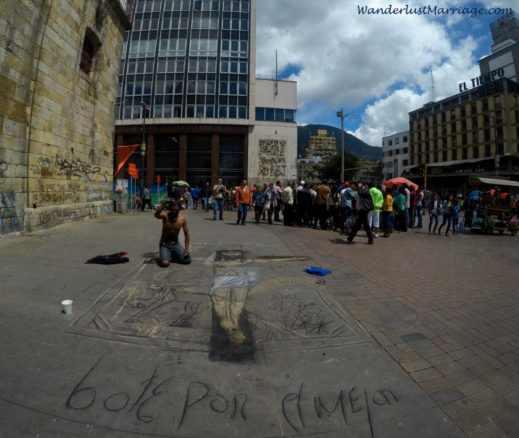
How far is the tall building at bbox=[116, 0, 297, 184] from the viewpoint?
36.3 m

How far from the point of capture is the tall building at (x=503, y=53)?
5947 centimetres

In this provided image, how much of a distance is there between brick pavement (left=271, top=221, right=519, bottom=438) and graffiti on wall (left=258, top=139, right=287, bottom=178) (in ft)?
106

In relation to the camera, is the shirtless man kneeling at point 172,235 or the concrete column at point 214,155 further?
the concrete column at point 214,155

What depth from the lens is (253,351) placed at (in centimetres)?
269

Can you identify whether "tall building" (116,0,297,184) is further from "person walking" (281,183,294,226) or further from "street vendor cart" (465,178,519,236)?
"street vendor cart" (465,178,519,236)

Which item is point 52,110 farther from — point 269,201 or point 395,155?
point 395,155

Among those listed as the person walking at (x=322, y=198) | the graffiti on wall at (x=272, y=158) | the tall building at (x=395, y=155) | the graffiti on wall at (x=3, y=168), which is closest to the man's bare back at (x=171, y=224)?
the graffiti on wall at (x=3, y=168)

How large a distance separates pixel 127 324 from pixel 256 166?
118ft

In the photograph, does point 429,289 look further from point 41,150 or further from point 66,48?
point 66,48

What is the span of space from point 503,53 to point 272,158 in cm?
6628

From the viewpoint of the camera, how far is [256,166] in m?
38.1

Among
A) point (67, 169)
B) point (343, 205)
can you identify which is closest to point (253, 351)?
point (343, 205)

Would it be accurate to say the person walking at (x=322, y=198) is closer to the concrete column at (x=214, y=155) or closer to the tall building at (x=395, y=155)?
the concrete column at (x=214, y=155)

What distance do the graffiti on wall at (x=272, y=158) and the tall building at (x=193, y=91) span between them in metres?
0.16
